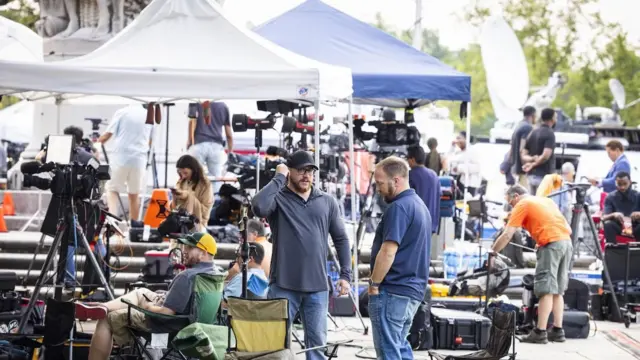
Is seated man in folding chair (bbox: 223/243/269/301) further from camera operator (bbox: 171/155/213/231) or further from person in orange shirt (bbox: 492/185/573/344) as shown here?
person in orange shirt (bbox: 492/185/573/344)

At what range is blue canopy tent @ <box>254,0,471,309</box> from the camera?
52.0 ft

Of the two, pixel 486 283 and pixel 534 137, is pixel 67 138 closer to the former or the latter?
pixel 486 283

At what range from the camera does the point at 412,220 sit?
32.7 feet

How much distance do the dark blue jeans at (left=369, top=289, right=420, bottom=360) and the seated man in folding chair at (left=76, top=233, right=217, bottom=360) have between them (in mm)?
1571

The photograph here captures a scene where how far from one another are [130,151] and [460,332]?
634 cm

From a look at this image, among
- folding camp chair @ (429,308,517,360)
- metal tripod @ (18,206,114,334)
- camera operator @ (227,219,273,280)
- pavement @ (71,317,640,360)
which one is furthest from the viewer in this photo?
pavement @ (71,317,640,360)

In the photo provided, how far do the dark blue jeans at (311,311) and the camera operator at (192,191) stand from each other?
4.29m

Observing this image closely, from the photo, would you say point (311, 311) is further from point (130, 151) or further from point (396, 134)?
point (130, 151)

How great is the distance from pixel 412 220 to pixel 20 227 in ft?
35.1

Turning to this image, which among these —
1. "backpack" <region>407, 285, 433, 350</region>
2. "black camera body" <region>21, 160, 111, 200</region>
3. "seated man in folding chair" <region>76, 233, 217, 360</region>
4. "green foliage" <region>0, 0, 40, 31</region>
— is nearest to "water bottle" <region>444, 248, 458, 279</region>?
"backpack" <region>407, 285, 433, 350</region>

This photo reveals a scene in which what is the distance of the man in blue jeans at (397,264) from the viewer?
983cm

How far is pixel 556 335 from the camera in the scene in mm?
14492

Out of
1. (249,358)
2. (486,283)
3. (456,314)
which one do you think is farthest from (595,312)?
(249,358)

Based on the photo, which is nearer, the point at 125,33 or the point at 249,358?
the point at 249,358
